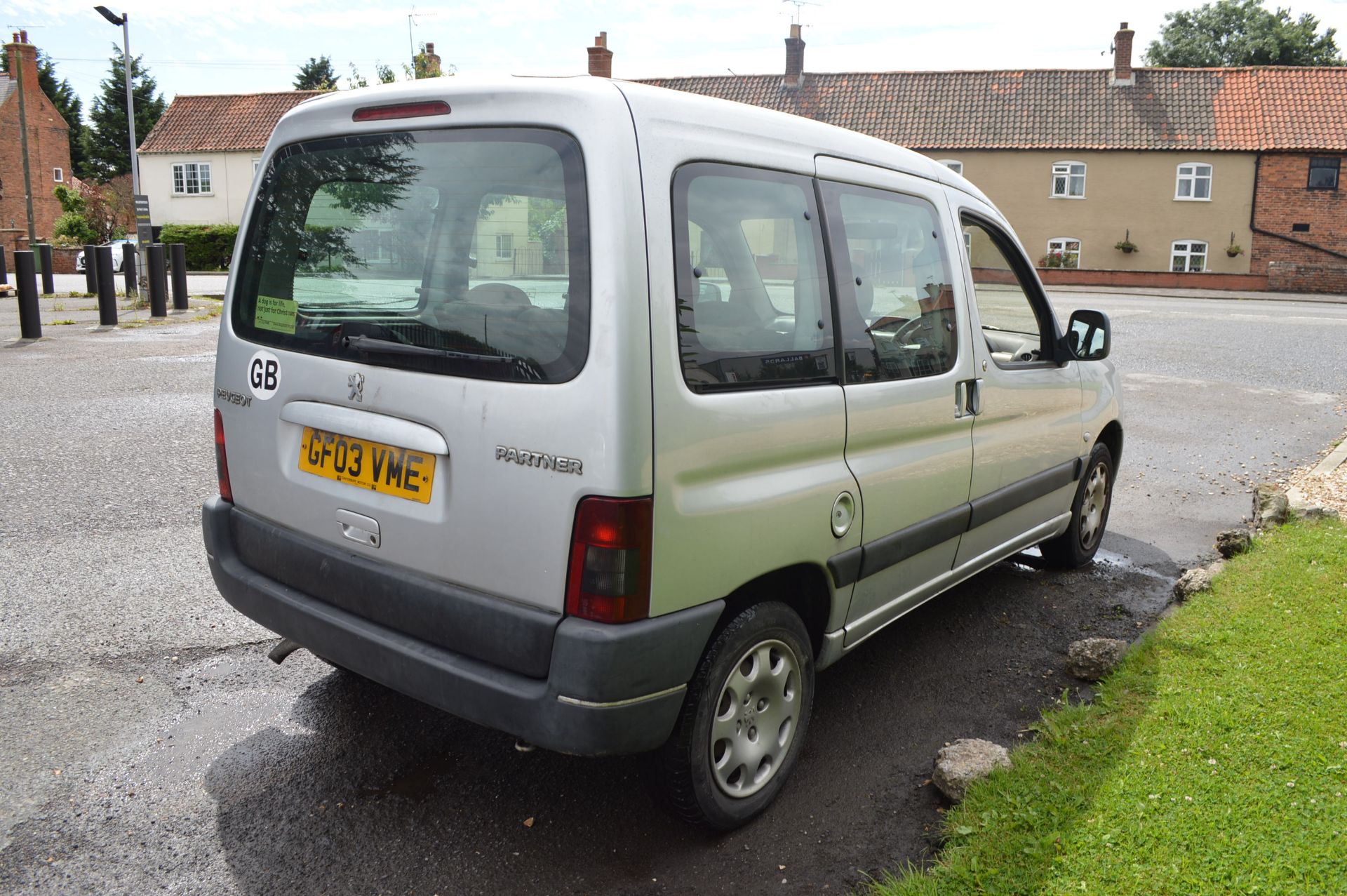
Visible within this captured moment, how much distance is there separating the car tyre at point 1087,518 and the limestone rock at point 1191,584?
0.58 m

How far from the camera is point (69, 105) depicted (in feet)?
230

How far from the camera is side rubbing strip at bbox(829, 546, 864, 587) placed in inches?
132

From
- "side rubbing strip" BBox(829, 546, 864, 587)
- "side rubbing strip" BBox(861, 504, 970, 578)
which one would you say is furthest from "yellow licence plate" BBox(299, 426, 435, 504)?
"side rubbing strip" BBox(861, 504, 970, 578)

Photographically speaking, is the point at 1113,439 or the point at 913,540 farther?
the point at 1113,439

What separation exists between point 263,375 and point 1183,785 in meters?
3.19

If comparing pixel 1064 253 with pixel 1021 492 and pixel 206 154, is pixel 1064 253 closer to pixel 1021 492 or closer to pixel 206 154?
pixel 206 154

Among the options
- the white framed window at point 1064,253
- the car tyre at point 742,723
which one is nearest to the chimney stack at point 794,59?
the white framed window at point 1064,253

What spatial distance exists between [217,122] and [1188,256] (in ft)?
147

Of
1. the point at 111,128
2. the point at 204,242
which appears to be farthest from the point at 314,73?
the point at 204,242

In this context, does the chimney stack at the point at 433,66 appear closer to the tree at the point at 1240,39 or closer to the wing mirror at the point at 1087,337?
the wing mirror at the point at 1087,337

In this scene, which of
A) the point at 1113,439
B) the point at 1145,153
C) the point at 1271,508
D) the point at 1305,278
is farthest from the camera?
the point at 1145,153

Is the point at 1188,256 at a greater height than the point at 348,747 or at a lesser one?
greater

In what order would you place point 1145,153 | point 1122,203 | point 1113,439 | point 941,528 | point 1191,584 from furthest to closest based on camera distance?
point 1122,203 → point 1145,153 → point 1113,439 → point 1191,584 → point 941,528

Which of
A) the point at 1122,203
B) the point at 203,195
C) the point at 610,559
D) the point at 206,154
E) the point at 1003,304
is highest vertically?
the point at 206,154
